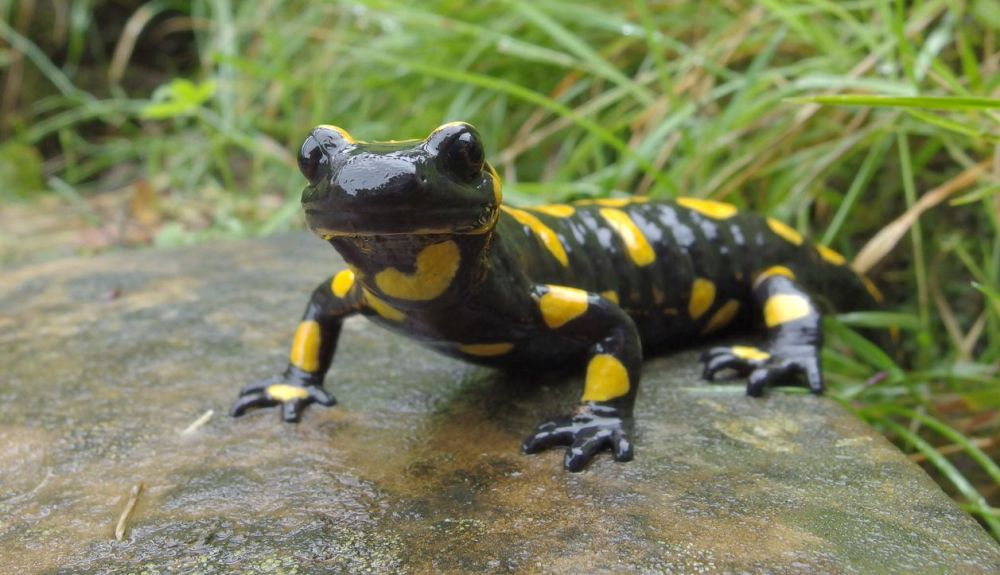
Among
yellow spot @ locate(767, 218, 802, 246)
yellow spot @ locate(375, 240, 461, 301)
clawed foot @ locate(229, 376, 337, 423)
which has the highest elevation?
yellow spot @ locate(375, 240, 461, 301)

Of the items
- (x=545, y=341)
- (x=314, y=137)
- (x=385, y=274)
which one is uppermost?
(x=314, y=137)

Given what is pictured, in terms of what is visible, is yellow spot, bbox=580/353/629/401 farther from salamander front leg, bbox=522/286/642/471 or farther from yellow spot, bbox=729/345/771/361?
yellow spot, bbox=729/345/771/361

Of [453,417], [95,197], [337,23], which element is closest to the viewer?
[453,417]

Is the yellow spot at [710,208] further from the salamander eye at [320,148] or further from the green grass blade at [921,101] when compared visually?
the salamander eye at [320,148]

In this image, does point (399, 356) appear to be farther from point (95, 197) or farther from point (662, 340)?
point (95, 197)

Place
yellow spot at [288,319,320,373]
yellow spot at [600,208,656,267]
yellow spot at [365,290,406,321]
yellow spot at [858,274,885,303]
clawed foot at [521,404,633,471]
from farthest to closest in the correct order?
yellow spot at [858,274,885,303] → yellow spot at [600,208,656,267] → yellow spot at [288,319,320,373] → yellow spot at [365,290,406,321] → clawed foot at [521,404,633,471]

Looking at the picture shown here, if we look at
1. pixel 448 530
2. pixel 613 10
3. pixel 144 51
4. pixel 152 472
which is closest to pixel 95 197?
pixel 144 51

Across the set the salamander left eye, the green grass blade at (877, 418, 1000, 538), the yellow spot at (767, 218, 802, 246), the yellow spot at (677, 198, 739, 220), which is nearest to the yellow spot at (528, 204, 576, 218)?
the yellow spot at (677, 198, 739, 220)
